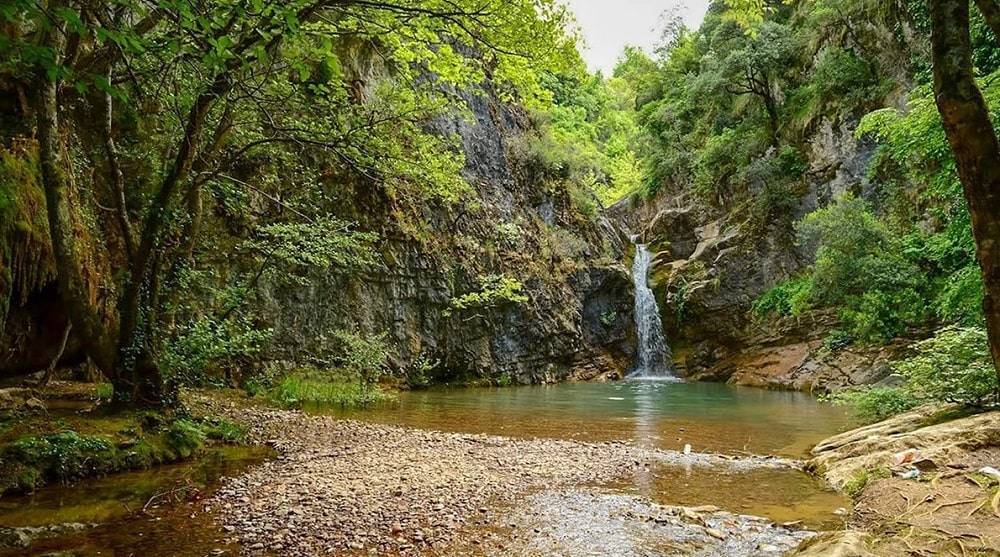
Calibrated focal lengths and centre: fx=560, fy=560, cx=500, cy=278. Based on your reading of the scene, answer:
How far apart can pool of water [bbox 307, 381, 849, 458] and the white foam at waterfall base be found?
24.0 ft

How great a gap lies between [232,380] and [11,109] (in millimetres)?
7102

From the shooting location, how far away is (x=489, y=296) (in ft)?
60.7

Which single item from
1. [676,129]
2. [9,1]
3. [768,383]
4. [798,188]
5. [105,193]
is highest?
[676,129]

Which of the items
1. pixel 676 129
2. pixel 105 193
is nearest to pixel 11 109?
pixel 105 193

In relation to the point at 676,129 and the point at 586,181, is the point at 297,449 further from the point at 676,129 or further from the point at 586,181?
the point at 676,129

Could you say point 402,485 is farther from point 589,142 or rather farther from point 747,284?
point 589,142

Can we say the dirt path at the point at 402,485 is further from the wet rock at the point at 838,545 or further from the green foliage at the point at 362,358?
the green foliage at the point at 362,358

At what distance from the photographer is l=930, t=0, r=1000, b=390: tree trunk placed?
2287 millimetres

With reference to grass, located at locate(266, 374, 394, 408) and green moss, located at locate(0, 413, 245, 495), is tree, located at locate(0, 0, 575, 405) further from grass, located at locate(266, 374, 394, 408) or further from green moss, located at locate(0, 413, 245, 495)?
grass, located at locate(266, 374, 394, 408)

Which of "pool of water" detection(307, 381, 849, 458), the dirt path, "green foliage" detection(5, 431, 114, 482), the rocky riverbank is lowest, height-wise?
"pool of water" detection(307, 381, 849, 458)

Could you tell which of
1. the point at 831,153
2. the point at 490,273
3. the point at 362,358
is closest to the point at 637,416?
the point at 362,358

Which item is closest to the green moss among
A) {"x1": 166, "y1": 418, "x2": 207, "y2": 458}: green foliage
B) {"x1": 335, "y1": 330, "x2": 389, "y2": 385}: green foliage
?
{"x1": 166, "y1": 418, "x2": 207, "y2": 458}: green foliage

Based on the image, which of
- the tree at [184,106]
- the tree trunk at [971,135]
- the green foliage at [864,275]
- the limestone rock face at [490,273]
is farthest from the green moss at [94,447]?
the green foliage at [864,275]

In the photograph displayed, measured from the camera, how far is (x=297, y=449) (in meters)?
6.81
